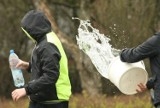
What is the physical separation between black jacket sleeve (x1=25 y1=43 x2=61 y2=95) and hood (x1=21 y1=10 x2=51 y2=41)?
0.19m

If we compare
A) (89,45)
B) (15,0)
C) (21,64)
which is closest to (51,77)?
(21,64)

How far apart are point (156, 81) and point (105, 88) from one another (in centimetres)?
957

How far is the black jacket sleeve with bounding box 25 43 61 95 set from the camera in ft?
19.5

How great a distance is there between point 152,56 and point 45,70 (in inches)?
42.1

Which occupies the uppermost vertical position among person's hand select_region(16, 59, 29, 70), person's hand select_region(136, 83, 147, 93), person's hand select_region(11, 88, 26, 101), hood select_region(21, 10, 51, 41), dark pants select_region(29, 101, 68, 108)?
hood select_region(21, 10, 51, 41)

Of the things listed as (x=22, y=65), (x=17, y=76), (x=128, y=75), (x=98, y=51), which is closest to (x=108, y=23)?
(x=98, y=51)

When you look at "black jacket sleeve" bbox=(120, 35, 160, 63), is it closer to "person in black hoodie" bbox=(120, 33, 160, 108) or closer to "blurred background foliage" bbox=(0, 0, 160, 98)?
"person in black hoodie" bbox=(120, 33, 160, 108)

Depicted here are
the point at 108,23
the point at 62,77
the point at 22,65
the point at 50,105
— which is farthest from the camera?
the point at 108,23

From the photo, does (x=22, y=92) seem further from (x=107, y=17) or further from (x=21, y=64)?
(x=107, y=17)

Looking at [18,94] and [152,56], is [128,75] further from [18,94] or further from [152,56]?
[18,94]

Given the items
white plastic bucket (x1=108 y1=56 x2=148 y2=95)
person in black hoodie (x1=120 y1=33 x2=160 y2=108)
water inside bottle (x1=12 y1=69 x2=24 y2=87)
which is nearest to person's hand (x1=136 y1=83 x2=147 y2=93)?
white plastic bucket (x1=108 y1=56 x2=148 y2=95)

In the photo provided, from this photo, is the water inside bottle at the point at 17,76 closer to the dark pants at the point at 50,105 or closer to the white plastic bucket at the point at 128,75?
the dark pants at the point at 50,105

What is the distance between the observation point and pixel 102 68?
666 cm

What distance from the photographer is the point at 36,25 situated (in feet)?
20.2
